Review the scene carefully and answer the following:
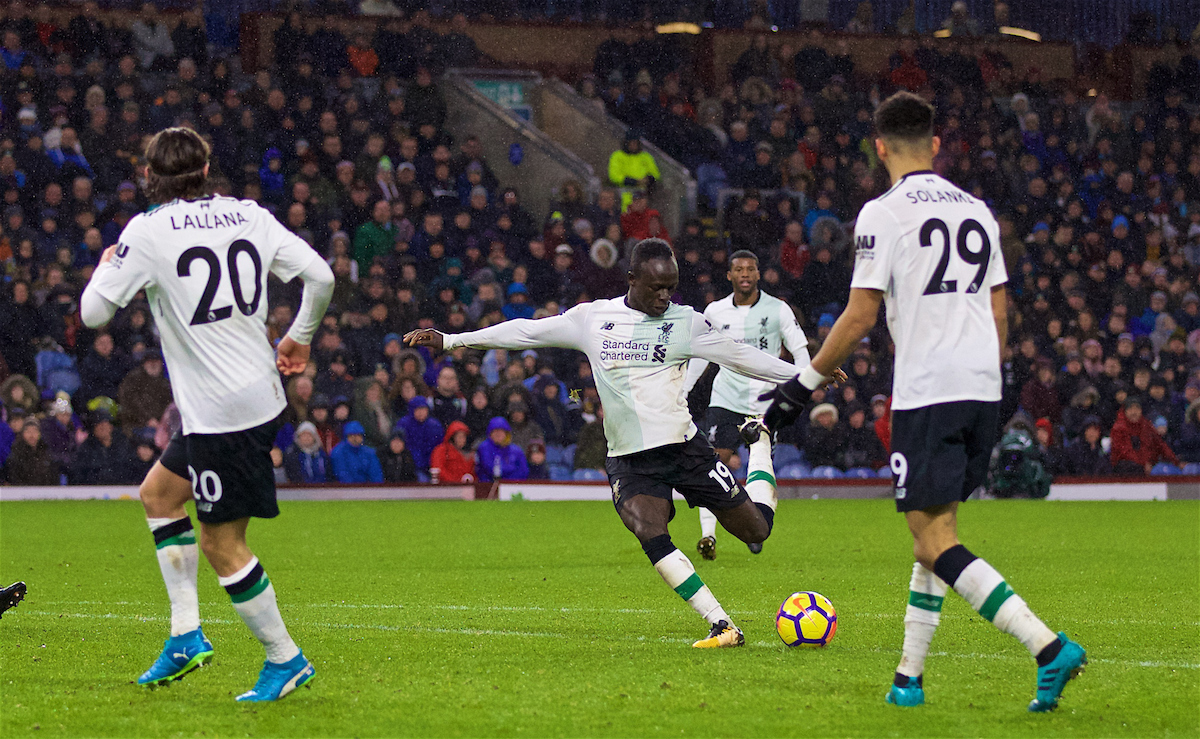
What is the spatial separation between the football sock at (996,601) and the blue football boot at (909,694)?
489 millimetres

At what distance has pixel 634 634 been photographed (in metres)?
7.80

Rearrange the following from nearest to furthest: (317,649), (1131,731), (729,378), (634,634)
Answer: (1131,731), (317,649), (634,634), (729,378)

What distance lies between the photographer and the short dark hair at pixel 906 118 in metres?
5.57

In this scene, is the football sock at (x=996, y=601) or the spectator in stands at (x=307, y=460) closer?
the football sock at (x=996, y=601)

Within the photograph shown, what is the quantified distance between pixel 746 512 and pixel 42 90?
17.7 metres

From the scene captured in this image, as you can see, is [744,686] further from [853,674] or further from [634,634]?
[634,634]

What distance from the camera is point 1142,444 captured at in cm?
2109

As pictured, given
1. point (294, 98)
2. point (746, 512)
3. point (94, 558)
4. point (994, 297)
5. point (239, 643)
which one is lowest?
point (94, 558)

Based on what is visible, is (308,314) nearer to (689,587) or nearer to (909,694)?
(689,587)

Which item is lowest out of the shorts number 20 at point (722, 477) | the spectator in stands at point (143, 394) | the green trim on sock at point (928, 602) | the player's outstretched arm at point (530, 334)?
the spectator in stands at point (143, 394)

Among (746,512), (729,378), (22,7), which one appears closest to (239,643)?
(746,512)

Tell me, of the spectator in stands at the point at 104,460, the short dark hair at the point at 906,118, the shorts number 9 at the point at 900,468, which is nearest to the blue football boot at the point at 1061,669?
the shorts number 9 at the point at 900,468

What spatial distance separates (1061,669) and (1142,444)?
1695cm

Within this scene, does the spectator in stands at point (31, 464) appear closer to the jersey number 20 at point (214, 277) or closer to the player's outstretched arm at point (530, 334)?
the player's outstretched arm at point (530, 334)
